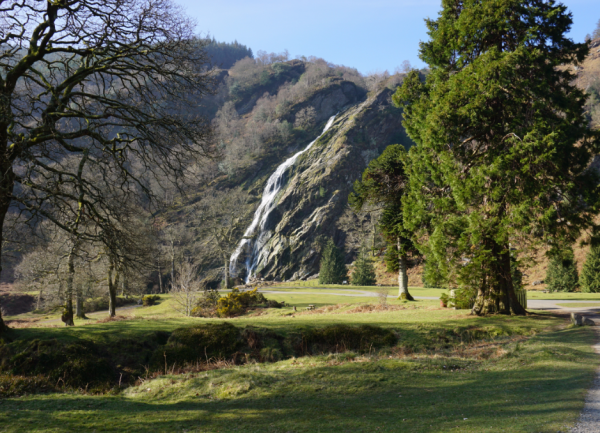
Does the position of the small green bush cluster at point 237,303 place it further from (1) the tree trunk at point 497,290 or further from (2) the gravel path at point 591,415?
(2) the gravel path at point 591,415

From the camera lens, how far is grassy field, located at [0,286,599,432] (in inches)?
213

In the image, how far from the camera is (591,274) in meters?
32.1

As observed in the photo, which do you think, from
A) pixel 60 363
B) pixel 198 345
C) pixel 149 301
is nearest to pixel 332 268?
pixel 149 301

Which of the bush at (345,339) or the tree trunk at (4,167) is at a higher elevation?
the tree trunk at (4,167)

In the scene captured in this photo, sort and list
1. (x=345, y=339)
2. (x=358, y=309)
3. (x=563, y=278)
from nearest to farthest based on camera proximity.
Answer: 1. (x=345, y=339)
2. (x=358, y=309)
3. (x=563, y=278)

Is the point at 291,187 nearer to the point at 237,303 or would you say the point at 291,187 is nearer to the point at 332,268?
the point at 332,268

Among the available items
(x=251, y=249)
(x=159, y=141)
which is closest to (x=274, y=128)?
(x=251, y=249)

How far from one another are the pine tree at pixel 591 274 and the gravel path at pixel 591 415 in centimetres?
3145

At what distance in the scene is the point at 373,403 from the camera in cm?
641

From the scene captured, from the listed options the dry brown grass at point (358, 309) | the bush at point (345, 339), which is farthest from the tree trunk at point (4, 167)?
the dry brown grass at point (358, 309)

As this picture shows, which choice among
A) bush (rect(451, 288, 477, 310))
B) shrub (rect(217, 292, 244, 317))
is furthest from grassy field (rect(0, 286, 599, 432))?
shrub (rect(217, 292, 244, 317))

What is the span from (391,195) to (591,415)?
19639 mm

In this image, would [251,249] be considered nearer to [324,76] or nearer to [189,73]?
[189,73]

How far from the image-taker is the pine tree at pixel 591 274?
31.5 meters
